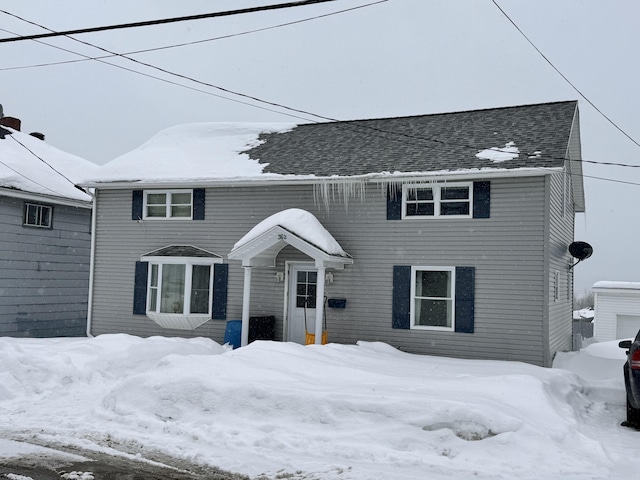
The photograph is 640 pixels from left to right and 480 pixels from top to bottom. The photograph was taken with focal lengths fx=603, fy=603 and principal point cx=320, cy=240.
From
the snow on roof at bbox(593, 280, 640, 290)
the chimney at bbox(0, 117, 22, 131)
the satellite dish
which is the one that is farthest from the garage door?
Answer: the chimney at bbox(0, 117, 22, 131)

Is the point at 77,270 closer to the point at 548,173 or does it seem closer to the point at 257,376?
the point at 257,376

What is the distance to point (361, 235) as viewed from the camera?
47.5 feet

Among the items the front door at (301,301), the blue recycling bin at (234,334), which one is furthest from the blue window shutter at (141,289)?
the front door at (301,301)

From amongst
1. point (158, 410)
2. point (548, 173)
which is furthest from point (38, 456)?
point (548, 173)

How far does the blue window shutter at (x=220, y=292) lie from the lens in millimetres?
15555

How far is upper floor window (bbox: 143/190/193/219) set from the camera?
53.6ft

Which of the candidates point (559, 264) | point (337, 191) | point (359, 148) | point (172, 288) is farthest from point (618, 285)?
point (172, 288)

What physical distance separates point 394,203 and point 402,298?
2.24 metres

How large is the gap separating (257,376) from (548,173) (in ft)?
24.3

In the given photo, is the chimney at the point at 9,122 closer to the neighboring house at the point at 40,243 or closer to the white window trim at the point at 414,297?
the neighboring house at the point at 40,243

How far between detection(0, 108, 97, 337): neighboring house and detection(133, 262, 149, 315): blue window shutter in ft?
14.6

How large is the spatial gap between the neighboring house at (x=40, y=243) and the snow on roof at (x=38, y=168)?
0.03 meters

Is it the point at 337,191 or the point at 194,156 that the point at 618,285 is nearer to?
the point at 337,191

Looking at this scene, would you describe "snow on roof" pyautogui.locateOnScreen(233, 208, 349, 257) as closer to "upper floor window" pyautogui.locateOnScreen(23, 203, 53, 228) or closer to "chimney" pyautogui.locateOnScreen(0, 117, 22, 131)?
"upper floor window" pyautogui.locateOnScreen(23, 203, 53, 228)
